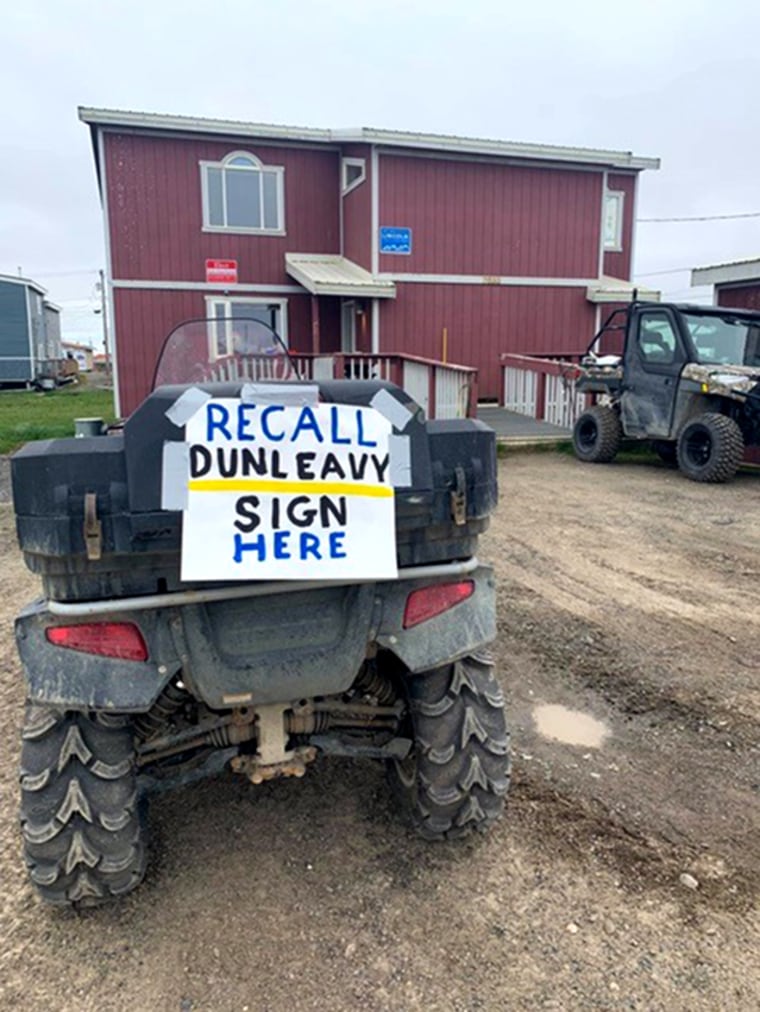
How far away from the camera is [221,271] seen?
604 inches

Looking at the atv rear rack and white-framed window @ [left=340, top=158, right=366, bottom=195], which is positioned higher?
white-framed window @ [left=340, top=158, right=366, bottom=195]

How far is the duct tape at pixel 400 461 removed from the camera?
205cm

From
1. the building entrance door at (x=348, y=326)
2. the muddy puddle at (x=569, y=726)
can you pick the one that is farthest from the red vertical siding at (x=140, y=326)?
the muddy puddle at (x=569, y=726)

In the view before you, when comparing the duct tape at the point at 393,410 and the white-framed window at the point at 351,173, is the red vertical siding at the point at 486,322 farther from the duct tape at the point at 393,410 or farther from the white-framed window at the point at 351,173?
the duct tape at the point at 393,410

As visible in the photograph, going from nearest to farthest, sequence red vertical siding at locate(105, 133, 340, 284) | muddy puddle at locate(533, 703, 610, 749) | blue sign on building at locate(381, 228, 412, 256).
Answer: muddy puddle at locate(533, 703, 610, 749) → red vertical siding at locate(105, 133, 340, 284) → blue sign on building at locate(381, 228, 412, 256)

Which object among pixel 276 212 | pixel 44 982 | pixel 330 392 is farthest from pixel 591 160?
pixel 44 982

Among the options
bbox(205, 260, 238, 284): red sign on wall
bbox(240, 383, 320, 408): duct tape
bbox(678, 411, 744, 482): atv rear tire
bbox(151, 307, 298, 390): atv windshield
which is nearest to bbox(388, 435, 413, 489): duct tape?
bbox(240, 383, 320, 408): duct tape

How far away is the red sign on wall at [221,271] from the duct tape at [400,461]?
14388mm

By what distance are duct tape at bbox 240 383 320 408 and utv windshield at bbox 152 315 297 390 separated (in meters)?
1.54

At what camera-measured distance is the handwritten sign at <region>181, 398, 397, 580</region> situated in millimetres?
1896

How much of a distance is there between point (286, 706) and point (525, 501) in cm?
619

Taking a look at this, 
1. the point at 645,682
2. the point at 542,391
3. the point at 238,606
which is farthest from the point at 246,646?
the point at 542,391

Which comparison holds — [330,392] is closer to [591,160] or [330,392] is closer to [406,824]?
[406,824]

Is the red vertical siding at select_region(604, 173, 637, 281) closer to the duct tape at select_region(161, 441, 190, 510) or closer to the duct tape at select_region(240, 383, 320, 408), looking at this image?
the duct tape at select_region(240, 383, 320, 408)
